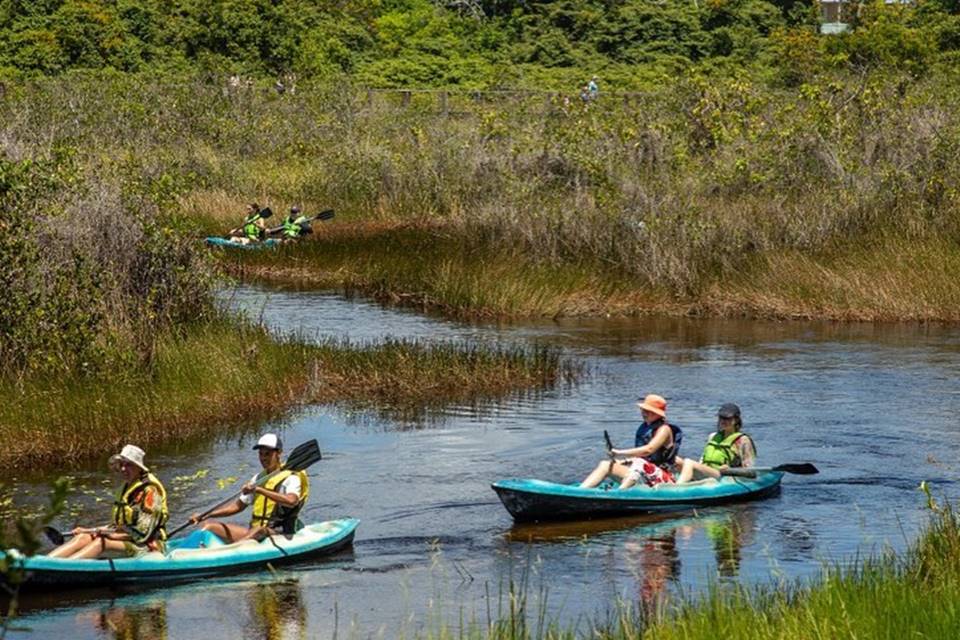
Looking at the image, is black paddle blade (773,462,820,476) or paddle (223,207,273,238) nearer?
black paddle blade (773,462,820,476)

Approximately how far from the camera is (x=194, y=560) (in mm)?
14938

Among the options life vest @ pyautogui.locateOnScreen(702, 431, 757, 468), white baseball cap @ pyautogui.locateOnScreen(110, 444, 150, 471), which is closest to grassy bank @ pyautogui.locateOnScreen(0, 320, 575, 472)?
white baseball cap @ pyautogui.locateOnScreen(110, 444, 150, 471)

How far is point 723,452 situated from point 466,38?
5314 cm

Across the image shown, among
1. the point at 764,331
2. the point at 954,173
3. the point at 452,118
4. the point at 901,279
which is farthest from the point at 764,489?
the point at 452,118

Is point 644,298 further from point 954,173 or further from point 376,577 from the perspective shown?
point 376,577

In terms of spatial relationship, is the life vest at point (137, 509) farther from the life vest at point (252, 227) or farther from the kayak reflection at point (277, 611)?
the life vest at point (252, 227)

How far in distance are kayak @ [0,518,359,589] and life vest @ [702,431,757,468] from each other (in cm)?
484

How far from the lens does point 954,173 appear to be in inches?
1286

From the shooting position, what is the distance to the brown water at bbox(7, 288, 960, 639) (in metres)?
14.3

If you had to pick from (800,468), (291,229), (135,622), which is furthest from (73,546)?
(291,229)

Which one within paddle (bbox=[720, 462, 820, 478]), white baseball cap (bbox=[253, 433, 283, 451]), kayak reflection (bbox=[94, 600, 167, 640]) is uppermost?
white baseball cap (bbox=[253, 433, 283, 451])

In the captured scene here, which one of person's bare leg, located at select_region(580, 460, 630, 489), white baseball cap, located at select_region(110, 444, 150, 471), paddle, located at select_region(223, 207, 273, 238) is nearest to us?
white baseball cap, located at select_region(110, 444, 150, 471)

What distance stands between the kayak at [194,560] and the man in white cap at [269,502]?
0.12m

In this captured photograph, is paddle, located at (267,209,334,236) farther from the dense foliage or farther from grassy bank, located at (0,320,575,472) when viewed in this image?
the dense foliage
